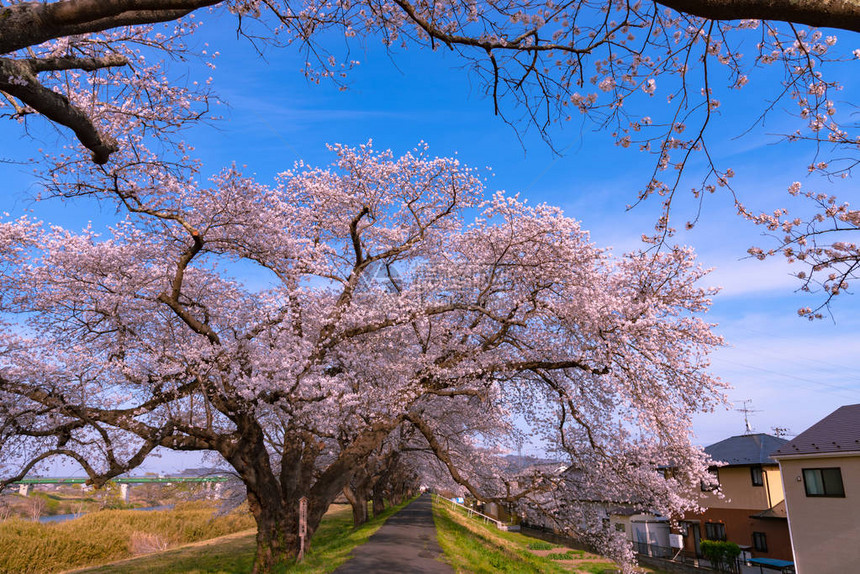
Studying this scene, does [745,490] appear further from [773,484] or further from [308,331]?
[308,331]

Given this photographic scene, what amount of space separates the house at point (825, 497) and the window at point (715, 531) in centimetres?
1352

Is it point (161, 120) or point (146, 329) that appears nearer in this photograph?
point (161, 120)

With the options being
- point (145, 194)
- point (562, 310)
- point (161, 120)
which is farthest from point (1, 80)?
point (562, 310)

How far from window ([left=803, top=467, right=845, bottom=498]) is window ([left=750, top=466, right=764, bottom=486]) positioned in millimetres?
11767

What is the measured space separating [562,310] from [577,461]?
724cm

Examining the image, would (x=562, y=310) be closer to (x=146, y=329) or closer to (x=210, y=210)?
(x=210, y=210)

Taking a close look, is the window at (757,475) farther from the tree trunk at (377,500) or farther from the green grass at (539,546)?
the tree trunk at (377,500)

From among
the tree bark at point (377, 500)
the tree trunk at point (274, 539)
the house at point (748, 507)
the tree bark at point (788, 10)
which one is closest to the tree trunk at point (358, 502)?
the tree bark at point (377, 500)

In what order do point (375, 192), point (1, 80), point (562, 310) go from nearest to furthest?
1. point (1, 80)
2. point (562, 310)
3. point (375, 192)

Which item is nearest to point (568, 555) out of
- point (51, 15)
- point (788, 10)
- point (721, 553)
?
point (721, 553)

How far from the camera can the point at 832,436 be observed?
21.8m

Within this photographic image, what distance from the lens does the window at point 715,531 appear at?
33.3 meters

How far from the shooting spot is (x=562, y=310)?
1531cm

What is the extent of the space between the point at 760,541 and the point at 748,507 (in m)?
1.98
